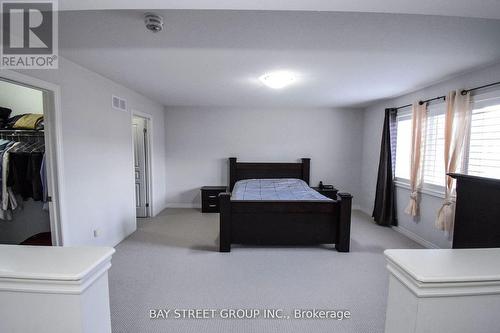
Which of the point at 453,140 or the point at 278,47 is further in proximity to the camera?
the point at 453,140

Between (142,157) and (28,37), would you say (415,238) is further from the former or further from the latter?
(28,37)

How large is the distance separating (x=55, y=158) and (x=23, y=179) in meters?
0.73

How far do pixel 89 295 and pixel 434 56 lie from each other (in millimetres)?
3019

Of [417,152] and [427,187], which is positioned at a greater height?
[417,152]

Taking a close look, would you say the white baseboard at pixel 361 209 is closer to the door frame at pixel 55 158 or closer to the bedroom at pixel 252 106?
the bedroom at pixel 252 106

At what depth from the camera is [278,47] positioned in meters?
1.96

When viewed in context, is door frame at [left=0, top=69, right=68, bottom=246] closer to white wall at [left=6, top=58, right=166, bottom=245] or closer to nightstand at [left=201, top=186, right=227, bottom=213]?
white wall at [left=6, top=58, right=166, bottom=245]

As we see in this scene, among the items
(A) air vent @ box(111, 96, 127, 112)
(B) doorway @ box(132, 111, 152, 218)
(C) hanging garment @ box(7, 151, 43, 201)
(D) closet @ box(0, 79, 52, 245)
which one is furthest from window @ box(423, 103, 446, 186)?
(C) hanging garment @ box(7, 151, 43, 201)

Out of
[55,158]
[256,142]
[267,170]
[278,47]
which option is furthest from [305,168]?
[55,158]

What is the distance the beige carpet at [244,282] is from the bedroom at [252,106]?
2cm

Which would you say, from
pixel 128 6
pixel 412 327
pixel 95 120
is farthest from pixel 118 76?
pixel 412 327

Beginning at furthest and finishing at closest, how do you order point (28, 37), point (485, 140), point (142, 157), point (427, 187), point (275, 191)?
1. point (142, 157)
2. point (275, 191)
3. point (427, 187)
4. point (485, 140)
5. point (28, 37)

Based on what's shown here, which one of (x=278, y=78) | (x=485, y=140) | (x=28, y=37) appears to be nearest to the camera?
(x=28, y=37)

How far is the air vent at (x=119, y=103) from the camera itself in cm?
308
